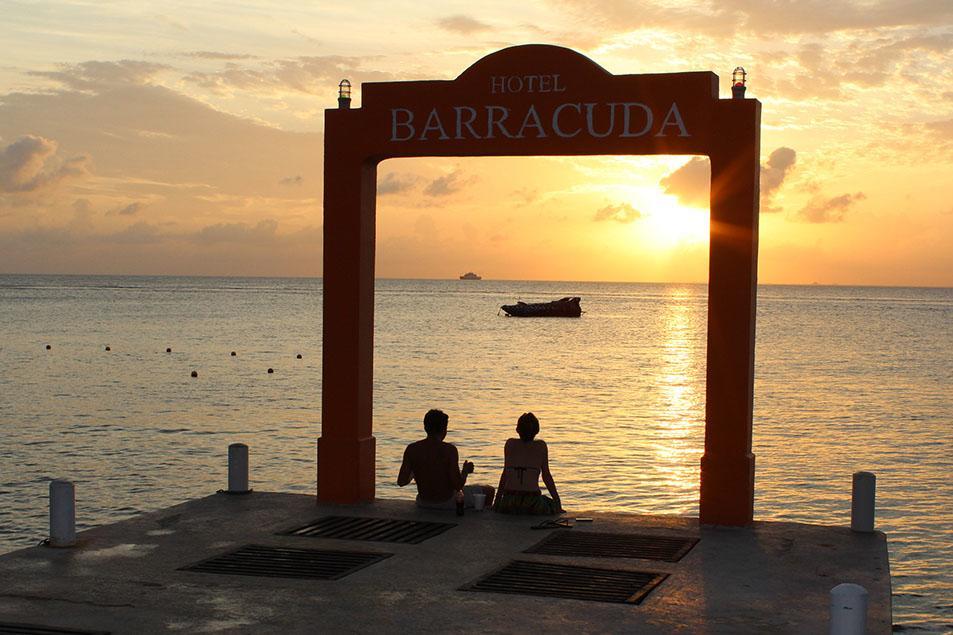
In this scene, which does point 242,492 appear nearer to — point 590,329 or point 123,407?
point 123,407

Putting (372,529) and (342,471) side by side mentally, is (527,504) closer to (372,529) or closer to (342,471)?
(372,529)

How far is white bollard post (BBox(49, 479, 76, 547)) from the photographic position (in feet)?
37.7

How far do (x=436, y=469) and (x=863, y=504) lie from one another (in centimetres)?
486

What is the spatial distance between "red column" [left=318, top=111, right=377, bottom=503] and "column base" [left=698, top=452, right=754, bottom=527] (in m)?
4.20

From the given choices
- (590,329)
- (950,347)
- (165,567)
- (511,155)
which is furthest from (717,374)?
(590,329)

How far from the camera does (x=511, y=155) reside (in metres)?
13.9

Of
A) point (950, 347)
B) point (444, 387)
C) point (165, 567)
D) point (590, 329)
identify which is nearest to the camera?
point (165, 567)

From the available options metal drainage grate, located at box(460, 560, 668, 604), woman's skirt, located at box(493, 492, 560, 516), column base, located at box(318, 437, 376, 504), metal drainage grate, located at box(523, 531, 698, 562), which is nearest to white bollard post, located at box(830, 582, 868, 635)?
metal drainage grate, located at box(460, 560, 668, 604)

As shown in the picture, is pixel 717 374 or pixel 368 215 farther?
pixel 368 215

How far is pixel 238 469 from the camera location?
14.7m

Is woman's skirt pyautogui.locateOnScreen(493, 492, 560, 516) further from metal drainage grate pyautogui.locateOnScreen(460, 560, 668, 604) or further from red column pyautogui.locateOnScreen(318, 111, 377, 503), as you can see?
metal drainage grate pyautogui.locateOnScreen(460, 560, 668, 604)

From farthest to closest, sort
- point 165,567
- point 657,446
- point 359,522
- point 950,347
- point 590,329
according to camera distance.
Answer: point 590,329 → point 950,347 → point 657,446 → point 359,522 → point 165,567

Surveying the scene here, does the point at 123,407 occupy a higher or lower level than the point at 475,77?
lower

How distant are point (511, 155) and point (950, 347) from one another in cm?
7415
